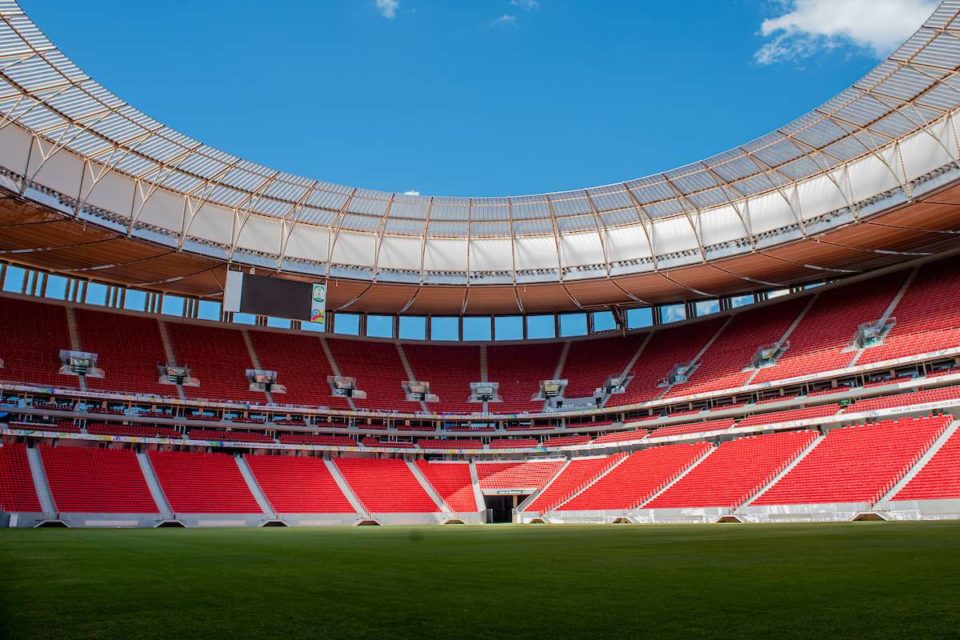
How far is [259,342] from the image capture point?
5550cm

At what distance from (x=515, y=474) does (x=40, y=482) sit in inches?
1192

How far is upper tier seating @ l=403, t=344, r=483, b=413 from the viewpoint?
56.1 metres

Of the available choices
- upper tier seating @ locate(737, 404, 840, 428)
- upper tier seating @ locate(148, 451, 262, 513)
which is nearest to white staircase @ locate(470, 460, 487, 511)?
upper tier seating @ locate(148, 451, 262, 513)

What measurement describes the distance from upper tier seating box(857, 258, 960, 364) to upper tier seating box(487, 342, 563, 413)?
24.7 m

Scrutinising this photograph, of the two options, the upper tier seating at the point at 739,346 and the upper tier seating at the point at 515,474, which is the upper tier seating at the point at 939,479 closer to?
the upper tier seating at the point at 739,346

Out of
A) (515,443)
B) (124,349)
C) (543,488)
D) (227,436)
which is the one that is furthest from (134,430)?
(543,488)

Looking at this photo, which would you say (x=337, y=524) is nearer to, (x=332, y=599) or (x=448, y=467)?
(x=448, y=467)

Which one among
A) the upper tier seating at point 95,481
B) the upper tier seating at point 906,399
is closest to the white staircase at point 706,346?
the upper tier seating at point 906,399

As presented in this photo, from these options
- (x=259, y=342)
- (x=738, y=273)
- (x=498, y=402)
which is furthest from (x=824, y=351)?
(x=259, y=342)

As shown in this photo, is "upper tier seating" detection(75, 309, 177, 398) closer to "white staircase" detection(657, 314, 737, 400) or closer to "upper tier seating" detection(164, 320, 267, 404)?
"upper tier seating" detection(164, 320, 267, 404)

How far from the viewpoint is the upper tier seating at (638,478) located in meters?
41.4

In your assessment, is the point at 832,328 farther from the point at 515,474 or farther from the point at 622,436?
the point at 515,474

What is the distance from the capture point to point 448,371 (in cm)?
5897

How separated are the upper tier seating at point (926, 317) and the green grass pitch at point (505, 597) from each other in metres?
31.1
